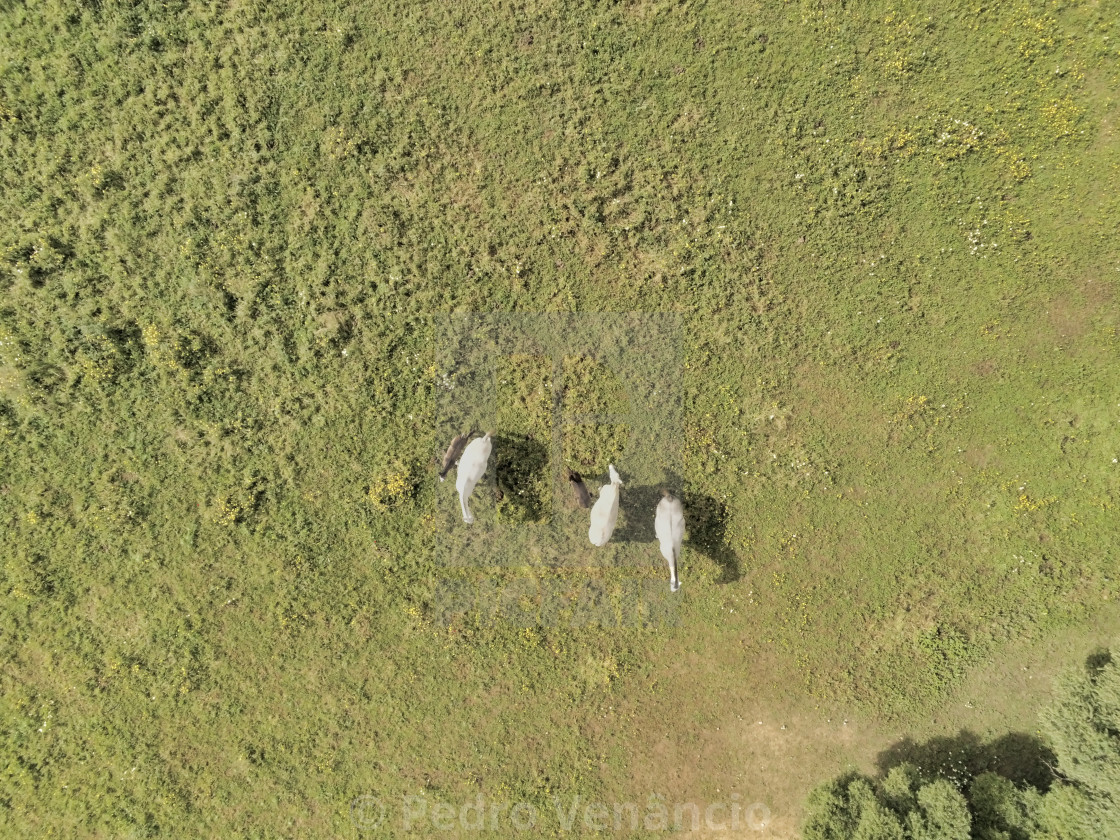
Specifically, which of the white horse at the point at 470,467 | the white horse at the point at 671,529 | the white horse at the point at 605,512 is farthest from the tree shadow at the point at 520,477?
the white horse at the point at 671,529

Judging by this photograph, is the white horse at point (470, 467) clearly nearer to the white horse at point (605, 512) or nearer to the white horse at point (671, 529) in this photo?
the white horse at point (605, 512)

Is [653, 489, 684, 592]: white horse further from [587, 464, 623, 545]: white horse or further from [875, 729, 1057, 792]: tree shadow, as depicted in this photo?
[875, 729, 1057, 792]: tree shadow

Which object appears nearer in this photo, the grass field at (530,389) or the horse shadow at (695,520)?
the grass field at (530,389)

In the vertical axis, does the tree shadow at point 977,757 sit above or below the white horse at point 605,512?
below

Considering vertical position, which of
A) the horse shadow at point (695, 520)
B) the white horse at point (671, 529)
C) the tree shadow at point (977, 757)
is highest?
the horse shadow at point (695, 520)

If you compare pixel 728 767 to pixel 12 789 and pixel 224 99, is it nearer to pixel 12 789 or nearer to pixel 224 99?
pixel 12 789

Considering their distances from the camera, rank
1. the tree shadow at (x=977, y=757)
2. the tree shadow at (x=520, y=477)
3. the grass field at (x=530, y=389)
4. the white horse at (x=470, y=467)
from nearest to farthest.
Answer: the white horse at (x=470, y=467) → the grass field at (x=530, y=389) → the tree shadow at (x=977, y=757) → the tree shadow at (x=520, y=477)

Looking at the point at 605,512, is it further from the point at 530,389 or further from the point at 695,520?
the point at 530,389

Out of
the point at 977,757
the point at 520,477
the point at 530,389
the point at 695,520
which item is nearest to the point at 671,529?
the point at 695,520
